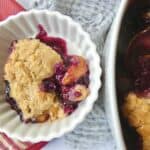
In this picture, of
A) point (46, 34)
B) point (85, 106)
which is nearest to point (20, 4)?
point (46, 34)

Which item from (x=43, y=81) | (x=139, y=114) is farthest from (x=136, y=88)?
(x=43, y=81)

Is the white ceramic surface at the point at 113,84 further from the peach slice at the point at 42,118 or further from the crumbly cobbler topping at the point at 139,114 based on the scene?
the peach slice at the point at 42,118

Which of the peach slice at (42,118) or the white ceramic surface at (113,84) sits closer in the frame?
the white ceramic surface at (113,84)

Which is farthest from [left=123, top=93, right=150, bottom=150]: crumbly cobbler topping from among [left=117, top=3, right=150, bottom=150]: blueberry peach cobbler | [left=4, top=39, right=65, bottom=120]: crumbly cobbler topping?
[left=4, top=39, right=65, bottom=120]: crumbly cobbler topping

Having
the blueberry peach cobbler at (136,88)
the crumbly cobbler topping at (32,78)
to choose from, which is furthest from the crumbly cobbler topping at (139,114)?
the crumbly cobbler topping at (32,78)

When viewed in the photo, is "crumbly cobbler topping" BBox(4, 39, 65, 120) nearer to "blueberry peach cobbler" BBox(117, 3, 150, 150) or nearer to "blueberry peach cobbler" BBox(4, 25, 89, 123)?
"blueberry peach cobbler" BBox(4, 25, 89, 123)

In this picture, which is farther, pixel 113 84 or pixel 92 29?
pixel 92 29

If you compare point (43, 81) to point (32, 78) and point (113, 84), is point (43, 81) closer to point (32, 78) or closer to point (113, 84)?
point (32, 78)
